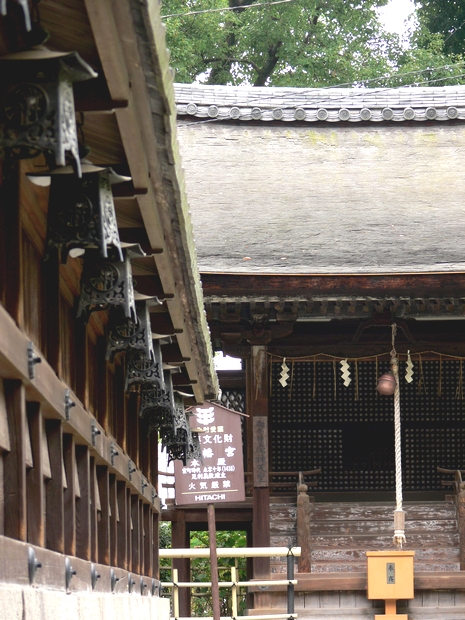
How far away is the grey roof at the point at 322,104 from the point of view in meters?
18.1

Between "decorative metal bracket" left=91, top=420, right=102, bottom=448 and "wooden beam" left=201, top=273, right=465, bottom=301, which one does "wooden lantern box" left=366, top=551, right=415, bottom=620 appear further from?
"decorative metal bracket" left=91, top=420, right=102, bottom=448

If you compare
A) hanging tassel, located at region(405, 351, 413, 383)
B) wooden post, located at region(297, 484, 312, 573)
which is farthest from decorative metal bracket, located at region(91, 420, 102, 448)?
hanging tassel, located at region(405, 351, 413, 383)

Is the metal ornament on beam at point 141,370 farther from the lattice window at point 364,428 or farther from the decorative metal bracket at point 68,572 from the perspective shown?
the lattice window at point 364,428

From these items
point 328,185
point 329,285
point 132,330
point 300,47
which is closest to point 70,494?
point 132,330

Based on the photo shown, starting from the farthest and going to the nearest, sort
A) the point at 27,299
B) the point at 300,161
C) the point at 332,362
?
the point at 300,161 → the point at 332,362 → the point at 27,299

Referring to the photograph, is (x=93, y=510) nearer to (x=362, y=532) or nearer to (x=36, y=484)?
(x=36, y=484)

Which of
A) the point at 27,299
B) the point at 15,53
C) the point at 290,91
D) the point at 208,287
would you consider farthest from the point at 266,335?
the point at 15,53

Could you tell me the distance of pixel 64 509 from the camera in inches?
199

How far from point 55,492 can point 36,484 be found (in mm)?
540

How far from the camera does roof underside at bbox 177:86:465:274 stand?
13.1 meters

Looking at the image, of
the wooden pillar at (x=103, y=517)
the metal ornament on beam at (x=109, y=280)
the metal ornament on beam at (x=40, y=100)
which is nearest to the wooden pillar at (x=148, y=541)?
the wooden pillar at (x=103, y=517)

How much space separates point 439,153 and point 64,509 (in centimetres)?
1328

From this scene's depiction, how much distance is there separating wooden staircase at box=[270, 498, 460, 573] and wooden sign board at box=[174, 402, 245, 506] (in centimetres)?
113

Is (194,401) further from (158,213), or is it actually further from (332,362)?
(332,362)
